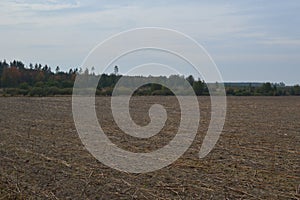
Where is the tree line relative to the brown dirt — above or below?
above

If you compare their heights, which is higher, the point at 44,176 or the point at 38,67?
the point at 38,67

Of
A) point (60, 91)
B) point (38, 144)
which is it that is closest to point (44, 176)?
A: point (38, 144)

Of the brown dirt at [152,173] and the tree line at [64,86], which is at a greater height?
the tree line at [64,86]

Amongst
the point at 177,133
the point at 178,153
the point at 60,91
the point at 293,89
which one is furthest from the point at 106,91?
the point at 178,153

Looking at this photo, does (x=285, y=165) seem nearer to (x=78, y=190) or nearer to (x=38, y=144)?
(x=78, y=190)

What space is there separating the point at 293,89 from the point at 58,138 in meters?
70.2

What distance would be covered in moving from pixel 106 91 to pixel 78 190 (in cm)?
5156

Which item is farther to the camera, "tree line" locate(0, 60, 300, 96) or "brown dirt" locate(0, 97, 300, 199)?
"tree line" locate(0, 60, 300, 96)

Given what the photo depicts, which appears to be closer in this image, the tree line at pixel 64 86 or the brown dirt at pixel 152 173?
the brown dirt at pixel 152 173

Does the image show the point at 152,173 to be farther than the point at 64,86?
No

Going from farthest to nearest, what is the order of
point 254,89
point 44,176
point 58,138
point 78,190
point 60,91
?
point 254,89 < point 60,91 < point 58,138 < point 44,176 < point 78,190

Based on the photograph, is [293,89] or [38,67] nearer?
[293,89]

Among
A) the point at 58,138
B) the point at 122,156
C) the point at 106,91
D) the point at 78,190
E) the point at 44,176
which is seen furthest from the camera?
the point at 106,91

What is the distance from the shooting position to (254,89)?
76625mm
